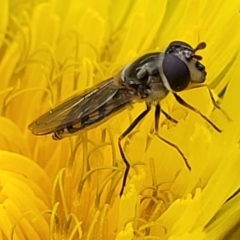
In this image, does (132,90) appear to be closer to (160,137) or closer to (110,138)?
(160,137)

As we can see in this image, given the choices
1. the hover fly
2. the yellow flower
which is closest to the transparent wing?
the hover fly

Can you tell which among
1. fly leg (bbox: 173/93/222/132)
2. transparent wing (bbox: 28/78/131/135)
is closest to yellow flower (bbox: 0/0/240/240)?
fly leg (bbox: 173/93/222/132)

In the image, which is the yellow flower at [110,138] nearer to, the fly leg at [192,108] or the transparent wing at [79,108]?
the fly leg at [192,108]

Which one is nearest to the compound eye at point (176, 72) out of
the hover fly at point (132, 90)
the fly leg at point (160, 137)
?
the hover fly at point (132, 90)

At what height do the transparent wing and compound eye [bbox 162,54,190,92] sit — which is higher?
compound eye [bbox 162,54,190,92]

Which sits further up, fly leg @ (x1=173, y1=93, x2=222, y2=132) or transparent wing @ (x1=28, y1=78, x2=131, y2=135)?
fly leg @ (x1=173, y1=93, x2=222, y2=132)

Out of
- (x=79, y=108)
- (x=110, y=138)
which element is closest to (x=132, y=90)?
(x=79, y=108)

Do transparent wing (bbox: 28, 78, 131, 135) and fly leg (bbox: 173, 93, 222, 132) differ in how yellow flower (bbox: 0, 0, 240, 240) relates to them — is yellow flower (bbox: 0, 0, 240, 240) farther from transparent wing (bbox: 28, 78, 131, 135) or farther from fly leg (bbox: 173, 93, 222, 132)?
transparent wing (bbox: 28, 78, 131, 135)
